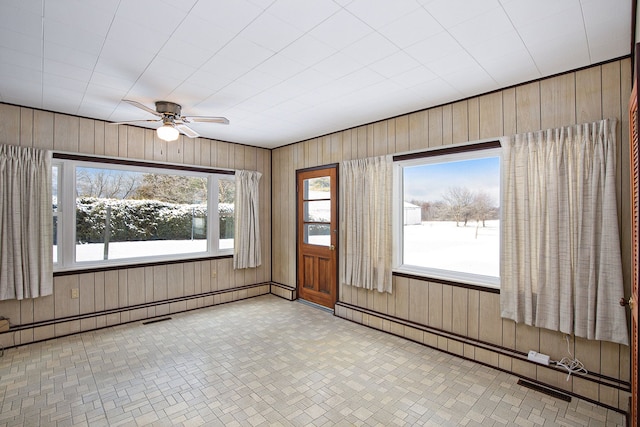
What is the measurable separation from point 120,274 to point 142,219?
0.80 metres

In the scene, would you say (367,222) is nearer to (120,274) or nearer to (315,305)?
(315,305)

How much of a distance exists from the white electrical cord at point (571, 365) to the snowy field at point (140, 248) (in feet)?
15.1

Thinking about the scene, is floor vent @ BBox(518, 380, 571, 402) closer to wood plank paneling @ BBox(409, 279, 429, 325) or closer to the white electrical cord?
the white electrical cord

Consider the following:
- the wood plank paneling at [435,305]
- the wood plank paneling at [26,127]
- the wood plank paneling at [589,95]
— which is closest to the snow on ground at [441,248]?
the wood plank paneling at [435,305]

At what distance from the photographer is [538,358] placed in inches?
→ 109

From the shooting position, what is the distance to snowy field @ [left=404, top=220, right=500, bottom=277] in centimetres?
324

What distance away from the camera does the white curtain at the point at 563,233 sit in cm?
240

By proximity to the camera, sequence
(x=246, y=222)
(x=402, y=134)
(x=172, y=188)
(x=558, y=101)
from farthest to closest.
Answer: (x=246, y=222) → (x=172, y=188) → (x=402, y=134) → (x=558, y=101)

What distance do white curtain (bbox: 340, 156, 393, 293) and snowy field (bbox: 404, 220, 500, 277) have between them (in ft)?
1.03

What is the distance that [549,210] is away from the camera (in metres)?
2.69

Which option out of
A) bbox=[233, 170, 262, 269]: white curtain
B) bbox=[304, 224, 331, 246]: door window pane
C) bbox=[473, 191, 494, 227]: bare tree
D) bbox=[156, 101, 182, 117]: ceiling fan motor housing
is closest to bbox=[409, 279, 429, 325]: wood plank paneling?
bbox=[473, 191, 494, 227]: bare tree

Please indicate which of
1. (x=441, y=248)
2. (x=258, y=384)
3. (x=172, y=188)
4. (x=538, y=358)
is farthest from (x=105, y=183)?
(x=538, y=358)

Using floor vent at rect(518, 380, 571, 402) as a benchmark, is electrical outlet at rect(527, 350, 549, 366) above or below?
above

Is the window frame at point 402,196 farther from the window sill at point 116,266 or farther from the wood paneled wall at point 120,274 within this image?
the window sill at point 116,266
